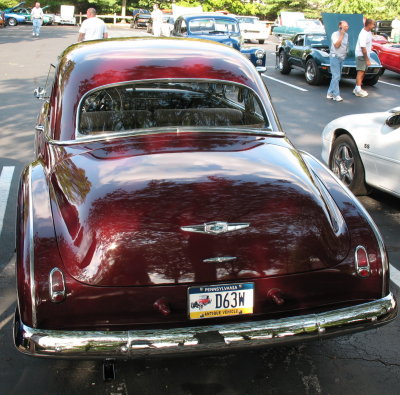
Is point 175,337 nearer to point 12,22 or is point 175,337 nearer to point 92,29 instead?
point 92,29

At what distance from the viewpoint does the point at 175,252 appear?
9.32ft

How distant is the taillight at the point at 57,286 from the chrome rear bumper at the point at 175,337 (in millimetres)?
160

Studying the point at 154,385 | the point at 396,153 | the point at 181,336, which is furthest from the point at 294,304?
the point at 396,153

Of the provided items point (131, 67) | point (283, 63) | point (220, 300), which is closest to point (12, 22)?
point (283, 63)

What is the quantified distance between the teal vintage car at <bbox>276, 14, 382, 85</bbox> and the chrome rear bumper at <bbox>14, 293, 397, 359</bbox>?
527 inches

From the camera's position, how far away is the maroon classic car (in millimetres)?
2811

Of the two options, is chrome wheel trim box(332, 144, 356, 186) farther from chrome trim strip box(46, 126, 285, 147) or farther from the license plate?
the license plate

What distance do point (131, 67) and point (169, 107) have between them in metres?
0.41

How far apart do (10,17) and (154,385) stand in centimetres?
4665

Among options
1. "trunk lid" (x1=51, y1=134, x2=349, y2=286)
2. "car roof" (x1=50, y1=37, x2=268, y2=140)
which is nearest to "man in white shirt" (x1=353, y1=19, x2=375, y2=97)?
"car roof" (x1=50, y1=37, x2=268, y2=140)

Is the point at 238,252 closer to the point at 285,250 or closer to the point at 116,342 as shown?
the point at 285,250

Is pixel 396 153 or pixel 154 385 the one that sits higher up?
pixel 396 153

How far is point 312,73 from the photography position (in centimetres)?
1608

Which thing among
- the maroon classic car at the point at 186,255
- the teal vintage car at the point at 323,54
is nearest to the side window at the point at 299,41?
the teal vintage car at the point at 323,54
